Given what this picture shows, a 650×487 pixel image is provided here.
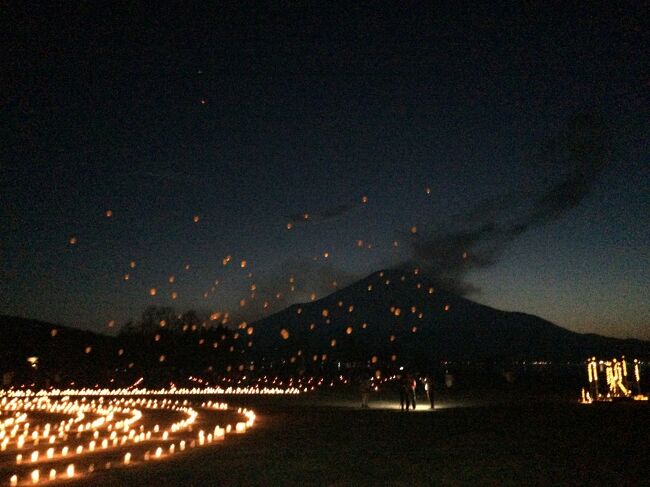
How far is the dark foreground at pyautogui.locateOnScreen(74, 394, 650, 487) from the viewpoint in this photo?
9133mm

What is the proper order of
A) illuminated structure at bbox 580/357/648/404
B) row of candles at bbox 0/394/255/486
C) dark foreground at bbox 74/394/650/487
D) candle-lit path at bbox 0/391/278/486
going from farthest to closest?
illuminated structure at bbox 580/357/648/404 < row of candles at bbox 0/394/255/486 < candle-lit path at bbox 0/391/278/486 < dark foreground at bbox 74/394/650/487

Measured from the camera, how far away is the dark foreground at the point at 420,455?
9133mm

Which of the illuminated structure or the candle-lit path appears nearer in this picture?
the candle-lit path

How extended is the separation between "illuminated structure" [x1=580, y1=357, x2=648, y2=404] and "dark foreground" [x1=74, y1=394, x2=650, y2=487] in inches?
373

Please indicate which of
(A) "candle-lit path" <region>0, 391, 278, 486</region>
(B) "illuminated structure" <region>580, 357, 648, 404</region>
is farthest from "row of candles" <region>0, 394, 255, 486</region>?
(B) "illuminated structure" <region>580, 357, 648, 404</region>

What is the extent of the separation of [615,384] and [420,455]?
2006 centimetres

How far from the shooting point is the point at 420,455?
11.4 m

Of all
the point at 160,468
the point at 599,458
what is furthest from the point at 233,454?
the point at 599,458

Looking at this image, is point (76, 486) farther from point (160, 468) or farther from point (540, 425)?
point (540, 425)

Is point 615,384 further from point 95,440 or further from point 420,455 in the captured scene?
point 95,440

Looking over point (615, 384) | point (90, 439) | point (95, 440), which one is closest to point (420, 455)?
point (95, 440)

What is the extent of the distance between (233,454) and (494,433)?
19.2 ft

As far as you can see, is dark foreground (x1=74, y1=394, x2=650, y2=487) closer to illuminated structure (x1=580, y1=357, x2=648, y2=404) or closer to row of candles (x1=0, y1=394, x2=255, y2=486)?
row of candles (x1=0, y1=394, x2=255, y2=486)

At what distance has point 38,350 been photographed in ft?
227
